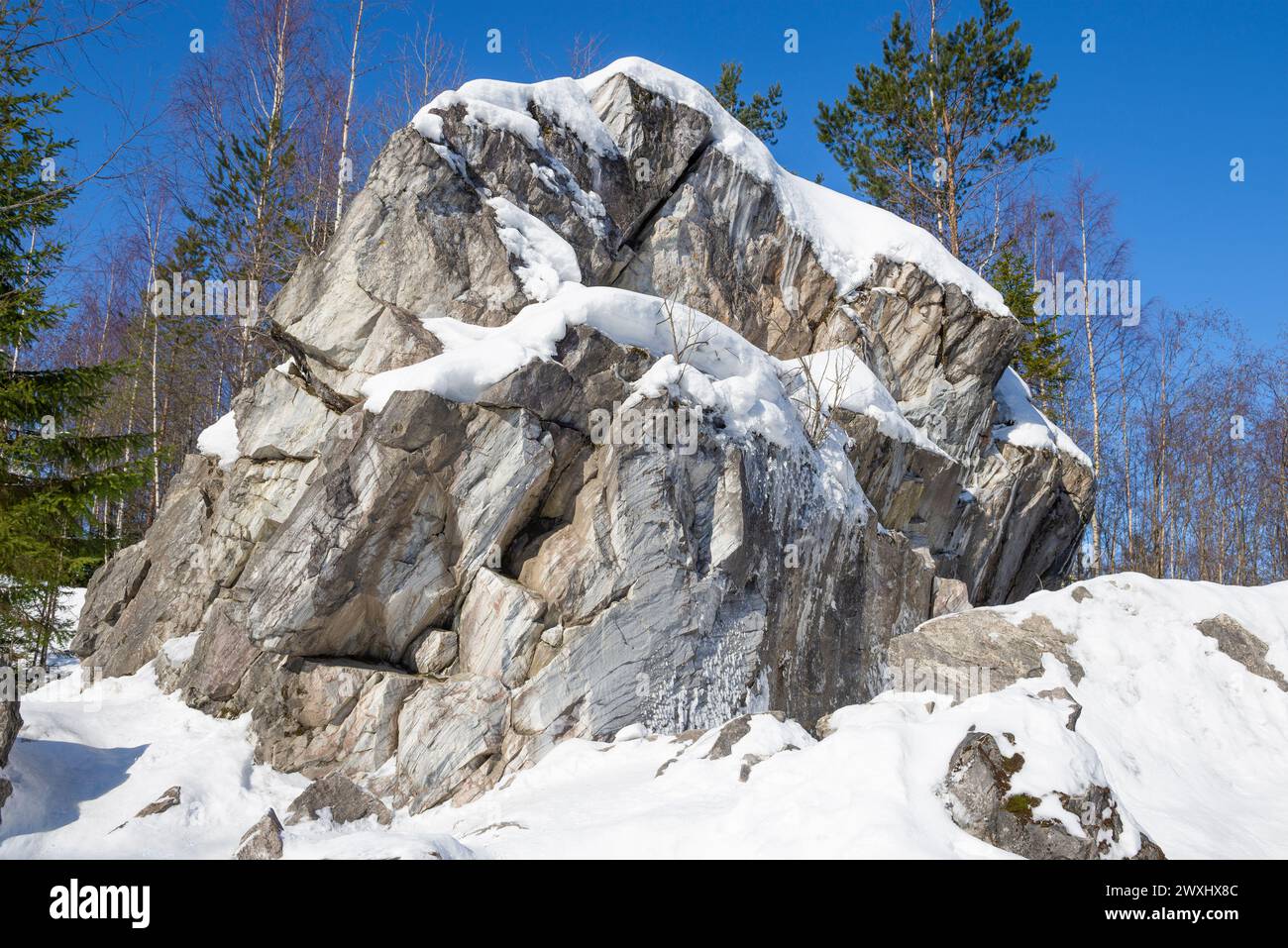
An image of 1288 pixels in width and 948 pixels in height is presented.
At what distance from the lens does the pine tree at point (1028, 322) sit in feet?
73.7

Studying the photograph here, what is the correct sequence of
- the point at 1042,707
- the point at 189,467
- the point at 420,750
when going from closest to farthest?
the point at 1042,707
the point at 420,750
the point at 189,467

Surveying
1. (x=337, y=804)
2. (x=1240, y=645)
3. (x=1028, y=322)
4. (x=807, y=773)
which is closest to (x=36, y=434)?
(x=337, y=804)

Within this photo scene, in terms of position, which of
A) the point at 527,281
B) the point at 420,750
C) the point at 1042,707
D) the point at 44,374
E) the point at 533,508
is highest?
the point at 527,281

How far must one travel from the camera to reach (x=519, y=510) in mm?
9594

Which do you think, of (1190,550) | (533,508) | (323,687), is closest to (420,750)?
(323,687)

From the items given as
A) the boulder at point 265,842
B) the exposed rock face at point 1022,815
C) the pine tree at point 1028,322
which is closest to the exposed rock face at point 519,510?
the boulder at point 265,842

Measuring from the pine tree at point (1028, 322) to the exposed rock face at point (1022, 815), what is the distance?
19195 mm

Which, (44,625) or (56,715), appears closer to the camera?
(56,715)

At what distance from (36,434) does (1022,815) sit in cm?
1072

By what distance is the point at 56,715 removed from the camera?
29.4ft

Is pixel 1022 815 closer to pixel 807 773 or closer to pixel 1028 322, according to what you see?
pixel 807 773

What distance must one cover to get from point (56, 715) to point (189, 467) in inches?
187
